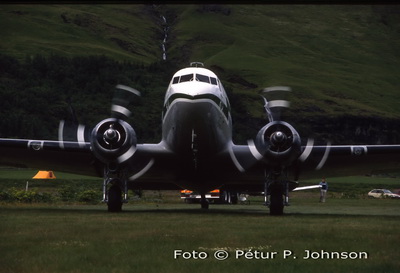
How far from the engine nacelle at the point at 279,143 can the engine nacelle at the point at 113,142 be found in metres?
4.28

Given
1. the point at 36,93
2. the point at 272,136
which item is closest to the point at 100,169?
the point at 272,136

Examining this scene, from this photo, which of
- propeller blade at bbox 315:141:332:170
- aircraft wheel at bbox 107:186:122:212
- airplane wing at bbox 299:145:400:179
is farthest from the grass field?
airplane wing at bbox 299:145:400:179

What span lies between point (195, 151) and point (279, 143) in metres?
3.02

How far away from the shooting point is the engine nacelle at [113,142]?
21.5m

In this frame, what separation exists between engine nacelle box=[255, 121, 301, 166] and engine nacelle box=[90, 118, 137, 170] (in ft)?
14.0

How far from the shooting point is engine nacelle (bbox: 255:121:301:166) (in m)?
21.1

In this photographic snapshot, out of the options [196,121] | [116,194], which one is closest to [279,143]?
[196,121]

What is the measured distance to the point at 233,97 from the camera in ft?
543

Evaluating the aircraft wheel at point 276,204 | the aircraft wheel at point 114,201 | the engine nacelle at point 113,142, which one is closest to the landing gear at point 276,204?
the aircraft wheel at point 276,204

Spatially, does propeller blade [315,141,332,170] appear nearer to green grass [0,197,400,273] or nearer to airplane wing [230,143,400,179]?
airplane wing [230,143,400,179]

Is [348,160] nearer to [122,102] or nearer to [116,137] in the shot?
[122,102]

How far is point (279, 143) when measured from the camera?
21031 mm

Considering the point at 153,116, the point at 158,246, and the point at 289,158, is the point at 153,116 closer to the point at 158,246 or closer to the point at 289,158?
the point at 289,158

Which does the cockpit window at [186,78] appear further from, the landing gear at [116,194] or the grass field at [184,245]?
the grass field at [184,245]
